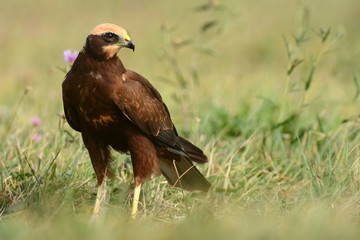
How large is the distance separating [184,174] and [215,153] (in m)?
0.65

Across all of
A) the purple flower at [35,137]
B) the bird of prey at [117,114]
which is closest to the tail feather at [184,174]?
the bird of prey at [117,114]

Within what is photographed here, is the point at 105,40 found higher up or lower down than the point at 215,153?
higher up

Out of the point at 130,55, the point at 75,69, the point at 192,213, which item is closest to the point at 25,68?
the point at 130,55

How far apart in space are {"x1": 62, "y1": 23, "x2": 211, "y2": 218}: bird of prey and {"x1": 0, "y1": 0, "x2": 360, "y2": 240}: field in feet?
0.62

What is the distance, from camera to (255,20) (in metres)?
→ 11.0

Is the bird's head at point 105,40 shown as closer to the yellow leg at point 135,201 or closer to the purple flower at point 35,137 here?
the yellow leg at point 135,201

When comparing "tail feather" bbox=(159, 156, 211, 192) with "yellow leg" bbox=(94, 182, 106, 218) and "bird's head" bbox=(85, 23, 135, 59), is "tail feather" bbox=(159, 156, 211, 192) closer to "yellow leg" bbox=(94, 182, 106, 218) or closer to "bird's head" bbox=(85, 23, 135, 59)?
"yellow leg" bbox=(94, 182, 106, 218)

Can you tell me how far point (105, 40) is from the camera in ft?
11.8

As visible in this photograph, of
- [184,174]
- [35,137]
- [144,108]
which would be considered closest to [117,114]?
[144,108]

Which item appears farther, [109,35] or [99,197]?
[99,197]

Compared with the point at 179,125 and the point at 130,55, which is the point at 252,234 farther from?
the point at 130,55

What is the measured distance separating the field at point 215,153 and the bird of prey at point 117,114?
19 cm

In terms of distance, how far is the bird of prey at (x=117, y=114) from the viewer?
141 inches

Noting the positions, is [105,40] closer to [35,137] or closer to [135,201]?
[135,201]
